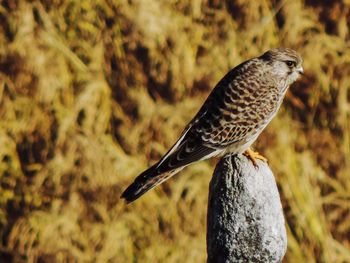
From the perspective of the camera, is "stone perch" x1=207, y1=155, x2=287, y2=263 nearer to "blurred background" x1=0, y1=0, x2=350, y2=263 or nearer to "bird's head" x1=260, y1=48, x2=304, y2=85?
"bird's head" x1=260, y1=48, x2=304, y2=85

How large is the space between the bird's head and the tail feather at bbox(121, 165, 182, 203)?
1.06 meters

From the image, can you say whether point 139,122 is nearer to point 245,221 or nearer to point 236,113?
point 236,113

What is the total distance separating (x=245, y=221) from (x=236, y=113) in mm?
1052

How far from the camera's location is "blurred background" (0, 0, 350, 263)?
713cm

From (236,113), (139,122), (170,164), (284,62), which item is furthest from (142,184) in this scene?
(139,122)

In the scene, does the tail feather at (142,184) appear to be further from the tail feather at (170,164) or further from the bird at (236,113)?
the bird at (236,113)

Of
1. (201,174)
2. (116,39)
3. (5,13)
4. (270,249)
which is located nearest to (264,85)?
(270,249)

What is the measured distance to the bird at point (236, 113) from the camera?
4750 millimetres

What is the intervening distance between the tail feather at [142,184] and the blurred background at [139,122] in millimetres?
2723

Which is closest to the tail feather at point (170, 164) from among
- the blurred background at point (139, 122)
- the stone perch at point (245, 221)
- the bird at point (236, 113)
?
the bird at point (236, 113)

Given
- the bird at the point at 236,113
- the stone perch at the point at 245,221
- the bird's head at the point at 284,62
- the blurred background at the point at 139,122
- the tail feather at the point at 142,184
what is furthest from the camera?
the blurred background at the point at 139,122

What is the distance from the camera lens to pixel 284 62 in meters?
5.19

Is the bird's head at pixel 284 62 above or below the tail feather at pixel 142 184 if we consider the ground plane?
below

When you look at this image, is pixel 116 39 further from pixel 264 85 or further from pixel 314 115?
pixel 264 85
